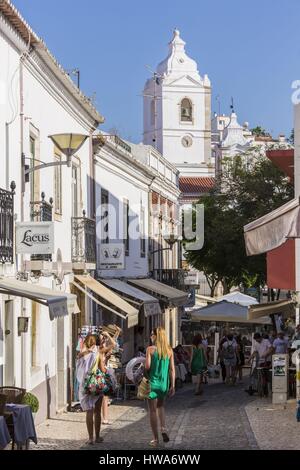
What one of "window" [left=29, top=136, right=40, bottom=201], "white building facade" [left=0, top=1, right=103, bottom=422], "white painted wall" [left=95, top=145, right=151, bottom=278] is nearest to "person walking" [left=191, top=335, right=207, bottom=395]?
"white painted wall" [left=95, top=145, right=151, bottom=278]

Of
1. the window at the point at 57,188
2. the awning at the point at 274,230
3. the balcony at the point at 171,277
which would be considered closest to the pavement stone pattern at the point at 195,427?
the awning at the point at 274,230

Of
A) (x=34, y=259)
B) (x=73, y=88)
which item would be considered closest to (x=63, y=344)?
(x=34, y=259)

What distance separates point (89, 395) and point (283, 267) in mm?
7728

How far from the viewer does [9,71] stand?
53.1ft

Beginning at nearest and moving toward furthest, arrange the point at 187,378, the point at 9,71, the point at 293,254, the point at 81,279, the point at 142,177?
the point at 9,71, the point at 293,254, the point at 81,279, the point at 187,378, the point at 142,177

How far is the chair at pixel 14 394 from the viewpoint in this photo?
12.9m

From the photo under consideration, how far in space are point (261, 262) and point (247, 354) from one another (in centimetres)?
383

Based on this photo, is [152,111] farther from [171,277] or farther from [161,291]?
[161,291]

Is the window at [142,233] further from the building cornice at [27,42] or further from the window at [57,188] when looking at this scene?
the window at [57,188]

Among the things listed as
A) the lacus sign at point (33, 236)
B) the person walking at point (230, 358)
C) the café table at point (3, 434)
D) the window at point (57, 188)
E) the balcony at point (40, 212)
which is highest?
the window at point (57, 188)

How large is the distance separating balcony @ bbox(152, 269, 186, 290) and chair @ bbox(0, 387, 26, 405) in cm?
2517

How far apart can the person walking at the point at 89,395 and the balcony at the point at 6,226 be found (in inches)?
68.8

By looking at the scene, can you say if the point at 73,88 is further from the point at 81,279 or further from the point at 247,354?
the point at 247,354

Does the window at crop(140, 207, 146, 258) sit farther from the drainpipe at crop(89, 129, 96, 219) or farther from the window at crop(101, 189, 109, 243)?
the drainpipe at crop(89, 129, 96, 219)
